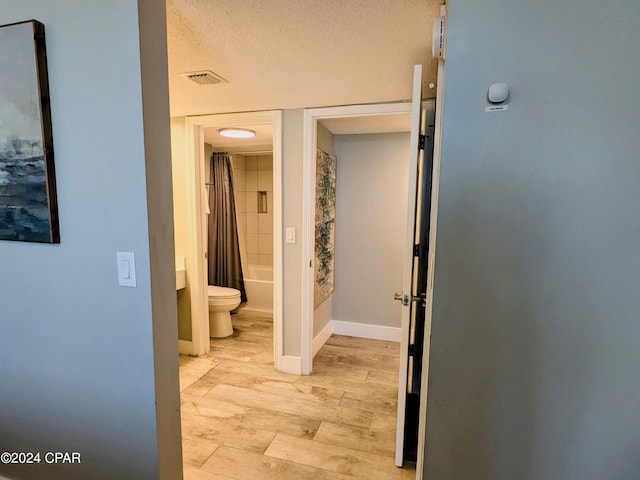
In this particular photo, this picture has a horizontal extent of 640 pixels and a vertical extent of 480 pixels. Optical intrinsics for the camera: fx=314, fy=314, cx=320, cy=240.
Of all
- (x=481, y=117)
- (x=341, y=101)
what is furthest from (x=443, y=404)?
(x=341, y=101)

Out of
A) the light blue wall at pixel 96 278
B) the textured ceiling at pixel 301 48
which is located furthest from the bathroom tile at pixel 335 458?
the textured ceiling at pixel 301 48

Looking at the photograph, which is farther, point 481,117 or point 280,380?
point 280,380

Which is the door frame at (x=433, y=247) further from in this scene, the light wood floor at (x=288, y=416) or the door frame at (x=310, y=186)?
the door frame at (x=310, y=186)

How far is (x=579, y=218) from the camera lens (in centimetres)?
86

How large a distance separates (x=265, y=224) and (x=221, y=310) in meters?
1.96

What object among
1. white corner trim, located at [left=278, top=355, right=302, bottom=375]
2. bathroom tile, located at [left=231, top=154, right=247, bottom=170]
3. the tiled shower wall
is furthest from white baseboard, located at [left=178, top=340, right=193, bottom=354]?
bathroom tile, located at [left=231, top=154, right=247, bottom=170]

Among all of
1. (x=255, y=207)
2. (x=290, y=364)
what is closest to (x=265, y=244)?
(x=255, y=207)

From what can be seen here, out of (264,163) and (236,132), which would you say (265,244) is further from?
(236,132)

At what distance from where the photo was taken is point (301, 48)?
4.94 ft

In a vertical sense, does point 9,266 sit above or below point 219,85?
below

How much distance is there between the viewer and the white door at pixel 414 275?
5.01ft

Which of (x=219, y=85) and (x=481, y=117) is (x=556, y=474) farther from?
(x=219, y=85)

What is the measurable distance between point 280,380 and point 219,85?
7.33ft

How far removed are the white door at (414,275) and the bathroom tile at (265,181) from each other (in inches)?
138
